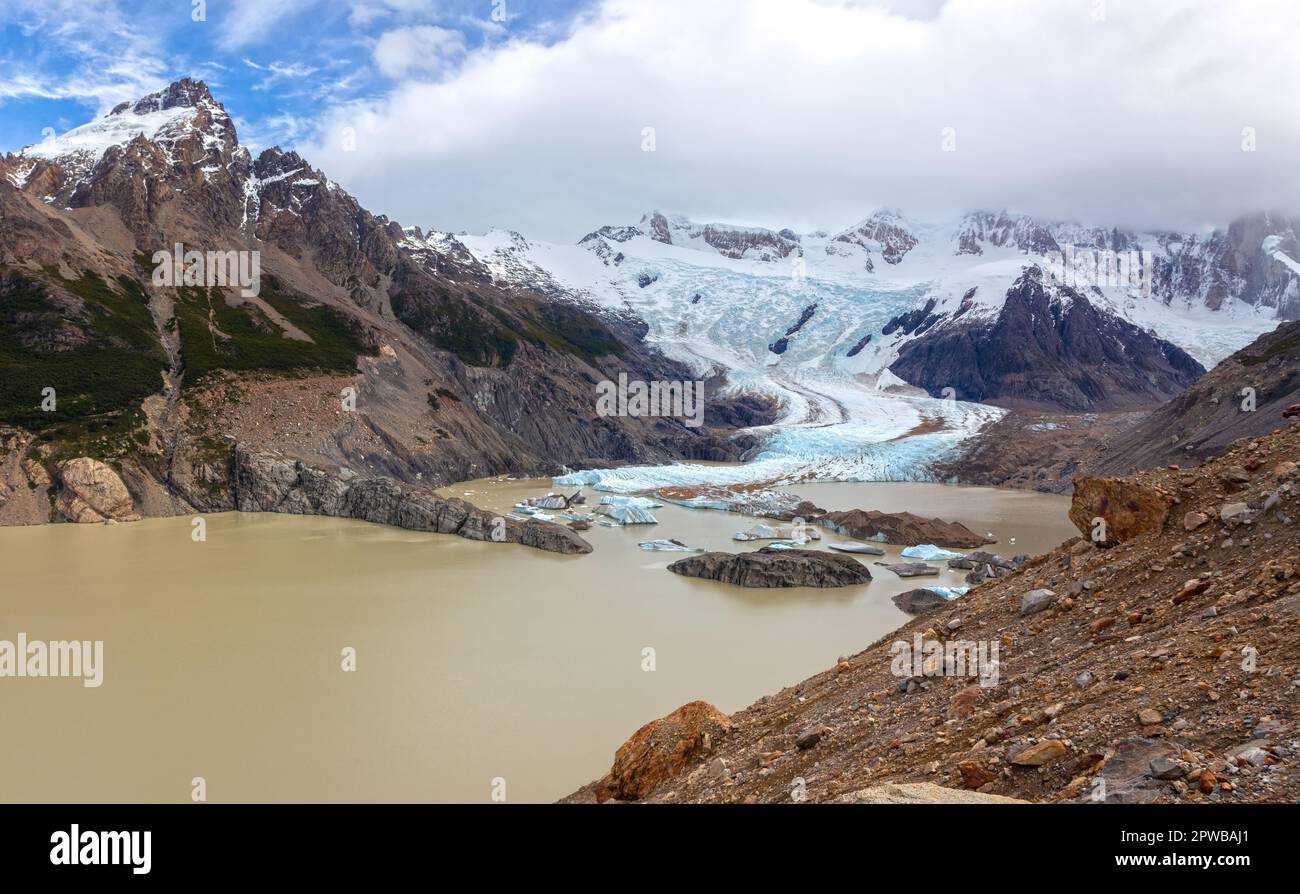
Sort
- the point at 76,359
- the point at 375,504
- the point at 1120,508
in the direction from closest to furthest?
the point at 1120,508
the point at 375,504
the point at 76,359

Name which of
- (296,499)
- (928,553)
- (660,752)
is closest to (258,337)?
(296,499)

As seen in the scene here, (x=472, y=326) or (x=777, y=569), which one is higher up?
(x=472, y=326)

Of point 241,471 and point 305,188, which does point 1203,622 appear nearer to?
point 241,471

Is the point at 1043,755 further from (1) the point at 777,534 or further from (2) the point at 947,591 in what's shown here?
(1) the point at 777,534

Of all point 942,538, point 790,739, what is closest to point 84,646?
point 790,739

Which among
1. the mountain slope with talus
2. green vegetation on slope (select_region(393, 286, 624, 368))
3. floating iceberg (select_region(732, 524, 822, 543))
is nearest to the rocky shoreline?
the mountain slope with talus
